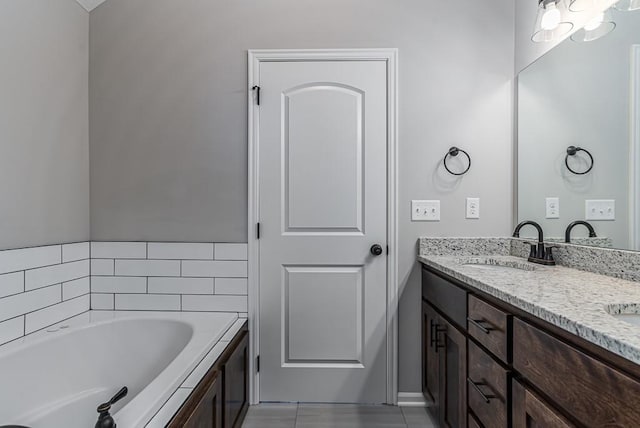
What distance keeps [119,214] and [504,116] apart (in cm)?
236

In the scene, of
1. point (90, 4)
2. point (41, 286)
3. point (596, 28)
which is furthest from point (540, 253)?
point (90, 4)

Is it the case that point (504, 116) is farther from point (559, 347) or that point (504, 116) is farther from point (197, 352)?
A: point (197, 352)

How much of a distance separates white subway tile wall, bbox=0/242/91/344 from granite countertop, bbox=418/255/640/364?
1962 millimetres

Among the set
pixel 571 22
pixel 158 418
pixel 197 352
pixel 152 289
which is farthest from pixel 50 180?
pixel 571 22

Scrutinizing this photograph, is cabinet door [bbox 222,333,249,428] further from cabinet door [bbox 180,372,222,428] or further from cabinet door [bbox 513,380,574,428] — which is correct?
cabinet door [bbox 513,380,574,428]

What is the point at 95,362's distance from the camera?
5.74ft

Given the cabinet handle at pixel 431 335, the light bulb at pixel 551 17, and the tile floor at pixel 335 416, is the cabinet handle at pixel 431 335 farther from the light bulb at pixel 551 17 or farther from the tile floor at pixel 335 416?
the light bulb at pixel 551 17

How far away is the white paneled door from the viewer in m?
2.10

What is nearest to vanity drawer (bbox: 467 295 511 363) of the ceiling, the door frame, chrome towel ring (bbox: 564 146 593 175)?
the door frame

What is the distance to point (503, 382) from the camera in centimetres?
117

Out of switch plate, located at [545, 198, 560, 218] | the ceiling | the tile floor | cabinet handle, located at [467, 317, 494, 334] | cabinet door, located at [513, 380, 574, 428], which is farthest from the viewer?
the ceiling

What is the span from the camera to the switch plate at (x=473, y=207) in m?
2.12

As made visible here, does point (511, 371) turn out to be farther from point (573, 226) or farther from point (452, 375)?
point (573, 226)

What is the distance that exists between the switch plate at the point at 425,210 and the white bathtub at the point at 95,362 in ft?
3.95
